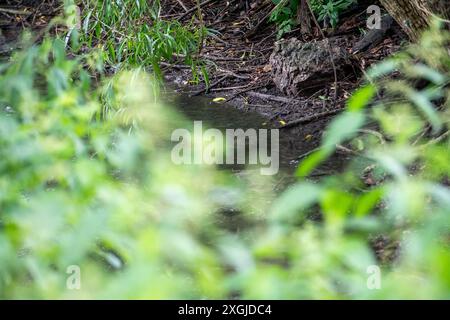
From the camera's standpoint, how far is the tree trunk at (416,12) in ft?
15.5

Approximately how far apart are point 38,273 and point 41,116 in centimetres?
59

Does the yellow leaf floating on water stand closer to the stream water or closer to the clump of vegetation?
the stream water

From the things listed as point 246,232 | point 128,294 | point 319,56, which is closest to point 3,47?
point 319,56

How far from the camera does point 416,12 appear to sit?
4.88m

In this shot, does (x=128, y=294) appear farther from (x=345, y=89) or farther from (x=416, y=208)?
(x=345, y=89)

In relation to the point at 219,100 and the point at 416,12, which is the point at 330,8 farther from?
the point at 416,12

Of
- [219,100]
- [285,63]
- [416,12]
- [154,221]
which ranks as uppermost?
[285,63]

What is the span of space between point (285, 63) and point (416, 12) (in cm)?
246

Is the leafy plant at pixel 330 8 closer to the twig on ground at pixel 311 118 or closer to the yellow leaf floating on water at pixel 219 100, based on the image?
the yellow leaf floating on water at pixel 219 100

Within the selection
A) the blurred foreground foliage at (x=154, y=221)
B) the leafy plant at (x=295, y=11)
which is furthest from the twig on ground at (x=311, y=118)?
the blurred foreground foliage at (x=154, y=221)

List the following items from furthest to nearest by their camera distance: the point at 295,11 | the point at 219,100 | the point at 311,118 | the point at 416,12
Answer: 1. the point at 295,11
2. the point at 219,100
3. the point at 311,118
4. the point at 416,12

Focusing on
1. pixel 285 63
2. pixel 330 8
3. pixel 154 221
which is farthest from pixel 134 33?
pixel 154 221

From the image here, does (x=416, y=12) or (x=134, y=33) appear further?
(x=134, y=33)
